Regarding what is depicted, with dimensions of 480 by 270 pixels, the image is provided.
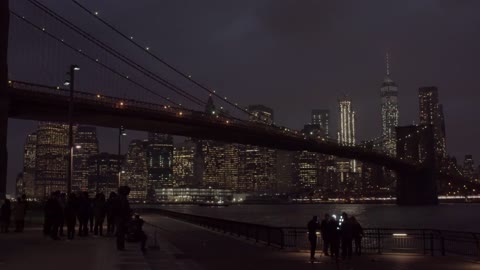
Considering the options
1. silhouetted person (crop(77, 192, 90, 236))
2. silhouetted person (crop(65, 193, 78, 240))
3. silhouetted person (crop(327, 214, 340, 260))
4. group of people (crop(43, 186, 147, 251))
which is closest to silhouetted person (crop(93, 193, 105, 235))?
group of people (crop(43, 186, 147, 251))

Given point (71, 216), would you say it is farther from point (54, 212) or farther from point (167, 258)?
point (167, 258)

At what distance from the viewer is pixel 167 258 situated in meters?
17.1

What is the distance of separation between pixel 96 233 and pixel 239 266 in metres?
6.71

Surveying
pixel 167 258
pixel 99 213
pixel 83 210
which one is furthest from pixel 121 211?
pixel 99 213

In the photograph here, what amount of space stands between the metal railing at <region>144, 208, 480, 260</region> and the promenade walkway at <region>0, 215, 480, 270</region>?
6.64ft

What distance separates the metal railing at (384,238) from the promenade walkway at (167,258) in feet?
6.64

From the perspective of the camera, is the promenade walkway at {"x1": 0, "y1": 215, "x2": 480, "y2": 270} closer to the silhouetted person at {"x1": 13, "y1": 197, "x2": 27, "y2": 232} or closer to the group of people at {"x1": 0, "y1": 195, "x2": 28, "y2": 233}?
the group of people at {"x1": 0, "y1": 195, "x2": 28, "y2": 233}

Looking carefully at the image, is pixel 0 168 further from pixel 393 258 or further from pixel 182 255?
pixel 393 258

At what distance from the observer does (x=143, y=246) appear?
1820 centimetres

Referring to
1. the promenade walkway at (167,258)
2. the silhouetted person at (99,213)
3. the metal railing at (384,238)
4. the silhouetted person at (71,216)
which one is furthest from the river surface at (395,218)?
the silhouetted person at (71,216)

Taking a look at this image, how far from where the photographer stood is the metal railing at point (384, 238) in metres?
25.6

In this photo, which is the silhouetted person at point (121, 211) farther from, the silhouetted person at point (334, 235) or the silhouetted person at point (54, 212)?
the silhouetted person at point (334, 235)

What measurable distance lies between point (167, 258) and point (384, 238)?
22254 mm

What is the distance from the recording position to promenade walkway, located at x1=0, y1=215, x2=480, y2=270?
44.9 feet
